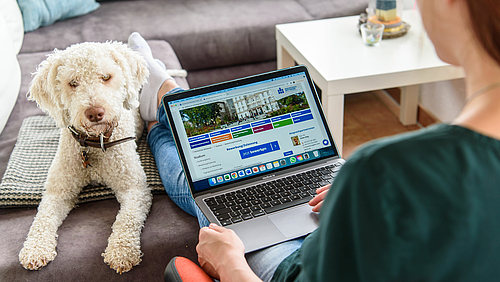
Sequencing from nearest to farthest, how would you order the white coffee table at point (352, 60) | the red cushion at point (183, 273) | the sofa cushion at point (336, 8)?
the red cushion at point (183, 273), the white coffee table at point (352, 60), the sofa cushion at point (336, 8)

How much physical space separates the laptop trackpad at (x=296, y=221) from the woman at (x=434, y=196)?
442mm

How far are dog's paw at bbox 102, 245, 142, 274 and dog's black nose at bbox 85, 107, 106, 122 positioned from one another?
0.33 m

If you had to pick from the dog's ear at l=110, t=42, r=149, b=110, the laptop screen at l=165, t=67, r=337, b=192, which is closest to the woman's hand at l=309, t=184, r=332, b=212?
the laptop screen at l=165, t=67, r=337, b=192

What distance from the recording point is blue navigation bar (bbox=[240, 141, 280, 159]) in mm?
986

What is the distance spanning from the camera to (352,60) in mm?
1714

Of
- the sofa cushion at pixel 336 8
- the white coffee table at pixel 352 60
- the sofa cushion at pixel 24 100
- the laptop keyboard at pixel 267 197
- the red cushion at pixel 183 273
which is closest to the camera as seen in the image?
the red cushion at pixel 183 273

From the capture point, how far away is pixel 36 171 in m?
1.27

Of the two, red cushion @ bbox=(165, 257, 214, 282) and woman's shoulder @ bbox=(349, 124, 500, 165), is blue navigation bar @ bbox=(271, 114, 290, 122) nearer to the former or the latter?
red cushion @ bbox=(165, 257, 214, 282)

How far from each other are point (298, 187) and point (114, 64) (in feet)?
2.09

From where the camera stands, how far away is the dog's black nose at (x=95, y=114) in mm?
1059

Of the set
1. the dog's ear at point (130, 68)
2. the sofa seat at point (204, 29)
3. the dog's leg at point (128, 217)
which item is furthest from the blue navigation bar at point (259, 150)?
the sofa seat at point (204, 29)

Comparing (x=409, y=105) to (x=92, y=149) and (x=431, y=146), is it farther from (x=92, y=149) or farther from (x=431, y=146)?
(x=431, y=146)

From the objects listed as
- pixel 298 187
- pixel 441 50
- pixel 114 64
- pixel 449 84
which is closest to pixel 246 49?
pixel 449 84

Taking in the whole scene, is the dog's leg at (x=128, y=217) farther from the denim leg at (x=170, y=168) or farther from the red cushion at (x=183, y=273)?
the red cushion at (x=183, y=273)
